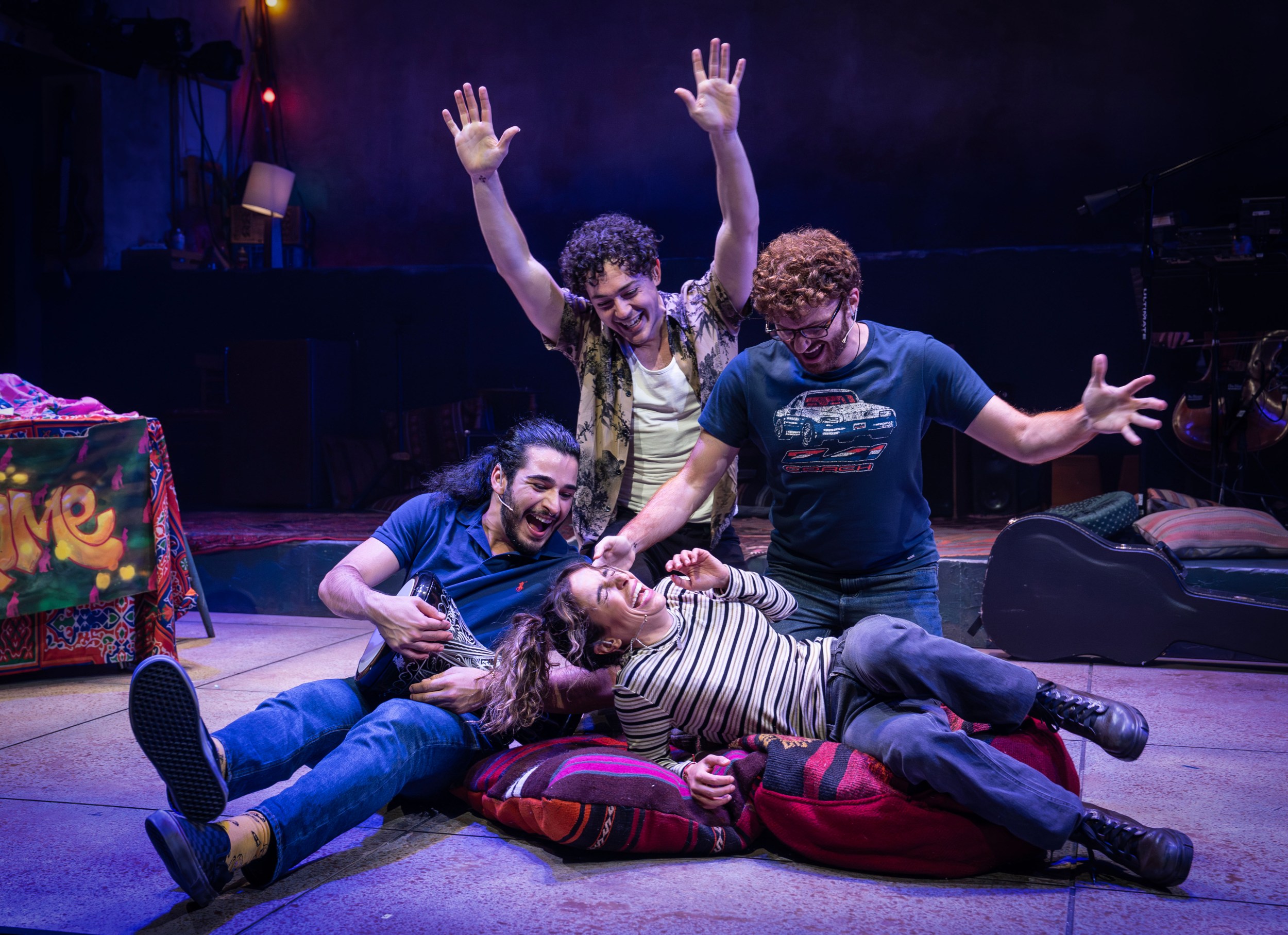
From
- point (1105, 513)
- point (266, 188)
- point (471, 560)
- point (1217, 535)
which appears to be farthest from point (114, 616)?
point (266, 188)

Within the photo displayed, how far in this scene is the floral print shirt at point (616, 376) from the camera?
285 centimetres

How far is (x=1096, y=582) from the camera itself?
3703mm

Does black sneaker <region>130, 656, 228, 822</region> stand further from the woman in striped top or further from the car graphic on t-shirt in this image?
the car graphic on t-shirt

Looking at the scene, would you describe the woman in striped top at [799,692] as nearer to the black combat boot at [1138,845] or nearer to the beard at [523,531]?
the black combat boot at [1138,845]

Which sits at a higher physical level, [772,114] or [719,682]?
[772,114]

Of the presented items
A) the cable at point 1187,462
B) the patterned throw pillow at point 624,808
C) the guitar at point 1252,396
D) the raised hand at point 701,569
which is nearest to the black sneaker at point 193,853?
the patterned throw pillow at point 624,808

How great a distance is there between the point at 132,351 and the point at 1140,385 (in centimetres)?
846

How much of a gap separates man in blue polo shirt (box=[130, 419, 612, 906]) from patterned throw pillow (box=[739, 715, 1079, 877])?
0.50m

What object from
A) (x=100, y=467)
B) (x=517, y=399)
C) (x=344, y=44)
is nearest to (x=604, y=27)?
(x=344, y=44)

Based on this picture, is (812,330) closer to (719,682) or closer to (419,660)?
(719,682)

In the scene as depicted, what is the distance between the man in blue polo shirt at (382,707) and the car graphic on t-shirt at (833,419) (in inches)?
22.7

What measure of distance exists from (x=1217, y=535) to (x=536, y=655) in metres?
2.98

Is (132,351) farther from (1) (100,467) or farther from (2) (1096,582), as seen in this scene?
(2) (1096,582)

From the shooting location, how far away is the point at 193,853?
169 centimetres
